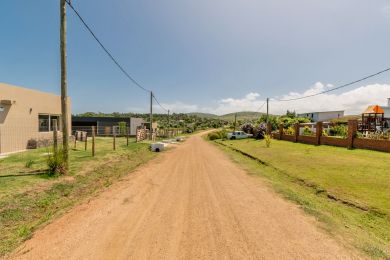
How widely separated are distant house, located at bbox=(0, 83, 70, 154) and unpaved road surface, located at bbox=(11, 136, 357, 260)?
11.6m

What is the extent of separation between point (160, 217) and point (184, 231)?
912 millimetres

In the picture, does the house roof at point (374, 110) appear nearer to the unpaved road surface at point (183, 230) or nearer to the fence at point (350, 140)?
the fence at point (350, 140)

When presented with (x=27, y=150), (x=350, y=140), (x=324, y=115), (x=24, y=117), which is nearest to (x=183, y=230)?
(x=27, y=150)

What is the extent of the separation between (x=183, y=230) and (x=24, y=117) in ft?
54.3

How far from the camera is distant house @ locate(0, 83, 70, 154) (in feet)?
45.9

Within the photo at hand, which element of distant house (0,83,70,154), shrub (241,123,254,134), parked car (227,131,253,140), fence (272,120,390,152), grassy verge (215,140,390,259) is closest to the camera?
grassy verge (215,140,390,259)

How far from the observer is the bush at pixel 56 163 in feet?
27.7

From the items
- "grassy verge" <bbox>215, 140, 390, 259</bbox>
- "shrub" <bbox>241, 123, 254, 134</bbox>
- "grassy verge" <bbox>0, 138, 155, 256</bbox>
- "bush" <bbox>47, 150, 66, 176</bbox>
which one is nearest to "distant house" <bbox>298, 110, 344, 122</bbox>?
"shrub" <bbox>241, 123, 254, 134</bbox>

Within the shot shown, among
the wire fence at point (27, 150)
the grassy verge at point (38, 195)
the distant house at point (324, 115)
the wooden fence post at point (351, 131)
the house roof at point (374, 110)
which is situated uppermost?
the distant house at point (324, 115)

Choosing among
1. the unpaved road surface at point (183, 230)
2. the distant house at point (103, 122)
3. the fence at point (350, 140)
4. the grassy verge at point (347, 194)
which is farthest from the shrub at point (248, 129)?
the unpaved road surface at point (183, 230)

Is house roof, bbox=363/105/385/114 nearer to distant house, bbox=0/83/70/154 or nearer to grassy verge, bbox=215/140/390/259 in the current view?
grassy verge, bbox=215/140/390/259

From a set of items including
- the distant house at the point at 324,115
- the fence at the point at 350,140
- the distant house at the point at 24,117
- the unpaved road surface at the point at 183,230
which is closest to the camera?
the unpaved road surface at the point at 183,230

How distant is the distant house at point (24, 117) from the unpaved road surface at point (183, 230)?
11.6 meters

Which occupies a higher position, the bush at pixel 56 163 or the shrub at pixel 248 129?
the shrub at pixel 248 129
